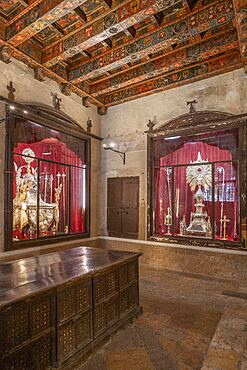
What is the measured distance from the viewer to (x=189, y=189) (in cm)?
543

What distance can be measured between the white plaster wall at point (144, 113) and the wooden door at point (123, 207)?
142 millimetres

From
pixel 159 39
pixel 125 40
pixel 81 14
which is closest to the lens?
pixel 81 14

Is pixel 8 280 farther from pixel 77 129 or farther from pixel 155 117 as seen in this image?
pixel 155 117

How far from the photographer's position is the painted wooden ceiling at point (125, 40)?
11.4ft

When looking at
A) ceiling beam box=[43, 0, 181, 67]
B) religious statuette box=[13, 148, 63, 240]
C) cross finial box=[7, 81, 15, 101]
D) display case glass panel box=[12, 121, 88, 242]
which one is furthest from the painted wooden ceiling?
religious statuette box=[13, 148, 63, 240]

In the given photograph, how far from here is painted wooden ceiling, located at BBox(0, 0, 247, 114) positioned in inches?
137

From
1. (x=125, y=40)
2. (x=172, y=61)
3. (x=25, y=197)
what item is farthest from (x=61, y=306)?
(x=172, y=61)

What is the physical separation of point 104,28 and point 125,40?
63cm

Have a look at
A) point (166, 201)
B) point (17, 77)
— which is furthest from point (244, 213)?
point (17, 77)

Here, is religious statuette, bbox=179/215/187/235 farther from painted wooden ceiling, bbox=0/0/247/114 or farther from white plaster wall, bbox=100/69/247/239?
painted wooden ceiling, bbox=0/0/247/114

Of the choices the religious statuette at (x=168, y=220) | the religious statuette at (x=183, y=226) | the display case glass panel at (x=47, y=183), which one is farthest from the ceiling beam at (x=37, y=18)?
the religious statuette at (x=183, y=226)

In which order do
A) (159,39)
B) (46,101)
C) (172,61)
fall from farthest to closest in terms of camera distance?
(46,101), (172,61), (159,39)

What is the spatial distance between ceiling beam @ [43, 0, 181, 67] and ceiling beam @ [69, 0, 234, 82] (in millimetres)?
425

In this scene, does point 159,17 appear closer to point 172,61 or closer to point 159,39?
point 159,39
